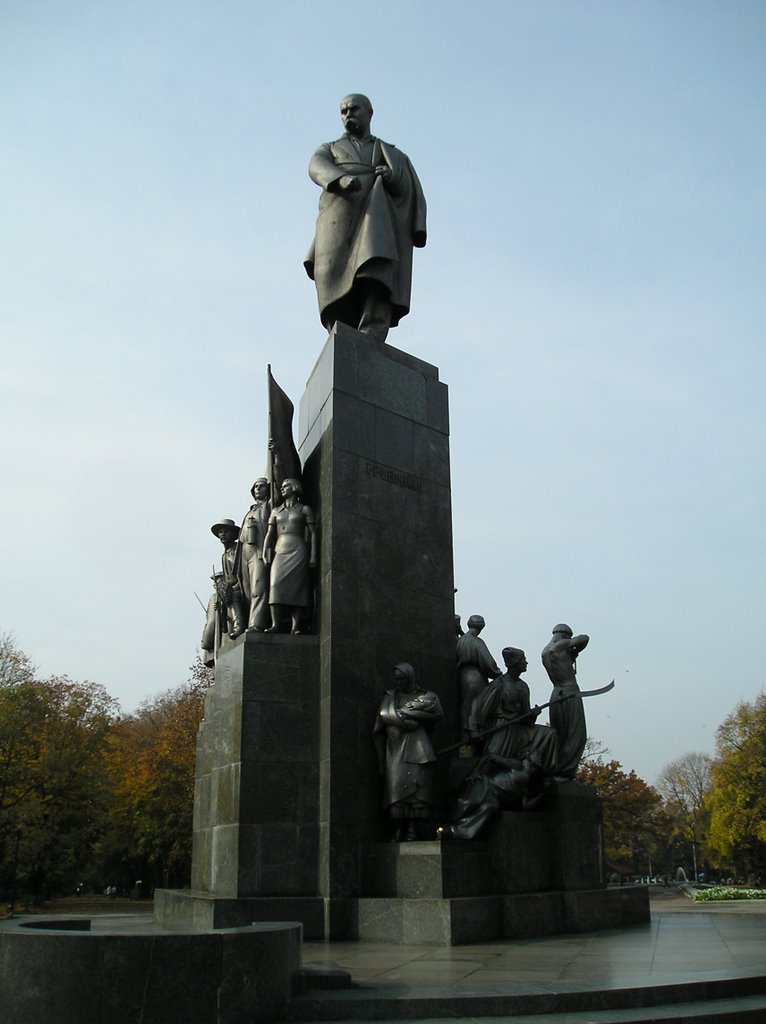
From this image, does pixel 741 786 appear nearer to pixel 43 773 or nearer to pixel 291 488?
pixel 43 773

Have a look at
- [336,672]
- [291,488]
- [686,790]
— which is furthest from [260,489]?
[686,790]

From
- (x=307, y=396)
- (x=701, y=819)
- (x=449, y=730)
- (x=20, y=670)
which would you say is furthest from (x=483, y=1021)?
(x=701, y=819)

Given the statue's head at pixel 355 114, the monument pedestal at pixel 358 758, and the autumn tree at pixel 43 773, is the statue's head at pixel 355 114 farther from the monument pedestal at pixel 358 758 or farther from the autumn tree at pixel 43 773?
the autumn tree at pixel 43 773

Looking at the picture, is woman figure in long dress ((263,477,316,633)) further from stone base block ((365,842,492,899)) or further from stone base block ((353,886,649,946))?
stone base block ((353,886,649,946))

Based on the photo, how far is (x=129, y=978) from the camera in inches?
241

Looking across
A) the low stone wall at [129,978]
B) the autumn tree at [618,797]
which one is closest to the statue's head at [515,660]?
the low stone wall at [129,978]

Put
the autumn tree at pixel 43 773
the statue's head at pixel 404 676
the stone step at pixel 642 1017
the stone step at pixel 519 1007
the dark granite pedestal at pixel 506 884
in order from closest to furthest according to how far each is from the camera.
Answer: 1. the stone step at pixel 642 1017
2. the stone step at pixel 519 1007
3. the dark granite pedestal at pixel 506 884
4. the statue's head at pixel 404 676
5. the autumn tree at pixel 43 773

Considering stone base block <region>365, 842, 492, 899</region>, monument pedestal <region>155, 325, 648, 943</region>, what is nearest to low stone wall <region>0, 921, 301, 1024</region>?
monument pedestal <region>155, 325, 648, 943</region>

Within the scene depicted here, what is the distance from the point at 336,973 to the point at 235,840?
481 cm

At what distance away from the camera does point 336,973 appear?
23.5ft

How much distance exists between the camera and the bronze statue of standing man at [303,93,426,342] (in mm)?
15312

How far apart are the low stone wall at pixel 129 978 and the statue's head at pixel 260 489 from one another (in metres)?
8.54

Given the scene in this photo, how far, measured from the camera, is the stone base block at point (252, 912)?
431 inches

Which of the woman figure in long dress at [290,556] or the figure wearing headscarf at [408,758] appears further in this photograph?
the woman figure in long dress at [290,556]
